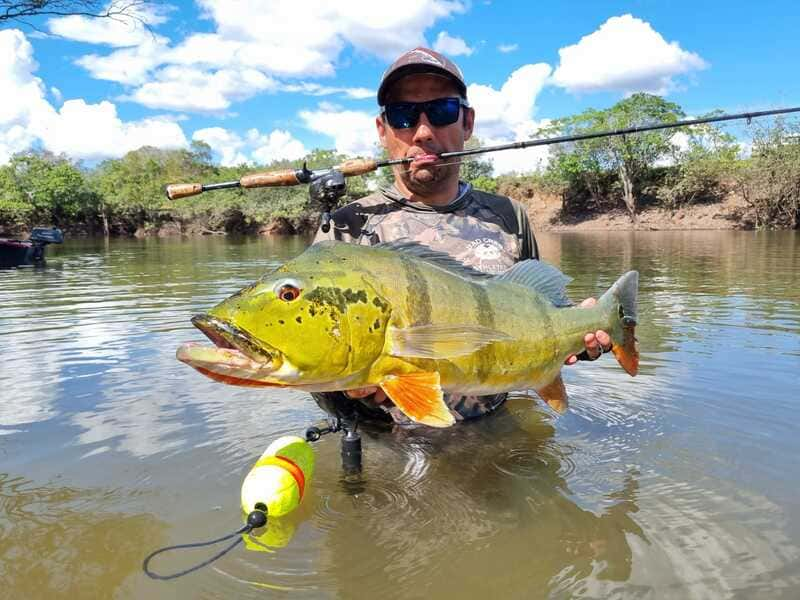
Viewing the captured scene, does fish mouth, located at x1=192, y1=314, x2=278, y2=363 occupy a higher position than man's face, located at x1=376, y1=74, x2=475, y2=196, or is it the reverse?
man's face, located at x1=376, y1=74, x2=475, y2=196

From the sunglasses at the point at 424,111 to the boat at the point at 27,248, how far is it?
20.7m

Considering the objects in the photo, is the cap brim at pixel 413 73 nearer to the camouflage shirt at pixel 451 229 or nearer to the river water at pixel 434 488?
the camouflage shirt at pixel 451 229

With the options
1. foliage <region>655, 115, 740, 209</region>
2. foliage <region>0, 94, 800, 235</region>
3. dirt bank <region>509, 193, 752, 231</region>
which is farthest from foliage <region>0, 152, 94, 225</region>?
foliage <region>655, 115, 740, 209</region>

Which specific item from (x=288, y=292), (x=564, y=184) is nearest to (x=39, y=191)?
(x=564, y=184)

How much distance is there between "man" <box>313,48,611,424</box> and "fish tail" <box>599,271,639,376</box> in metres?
0.87

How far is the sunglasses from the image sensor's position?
13.5 feet

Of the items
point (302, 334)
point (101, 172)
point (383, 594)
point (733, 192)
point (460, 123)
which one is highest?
point (101, 172)

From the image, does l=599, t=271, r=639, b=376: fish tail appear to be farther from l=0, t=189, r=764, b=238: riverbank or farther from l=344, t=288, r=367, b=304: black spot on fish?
l=0, t=189, r=764, b=238: riverbank

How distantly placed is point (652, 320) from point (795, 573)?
744 centimetres

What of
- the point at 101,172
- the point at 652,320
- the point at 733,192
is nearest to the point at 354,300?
the point at 652,320

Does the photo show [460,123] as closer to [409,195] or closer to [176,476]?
[409,195]

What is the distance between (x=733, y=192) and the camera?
1868 inches

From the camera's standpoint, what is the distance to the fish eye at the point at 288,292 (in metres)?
2.39

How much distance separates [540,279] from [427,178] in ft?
4.10
